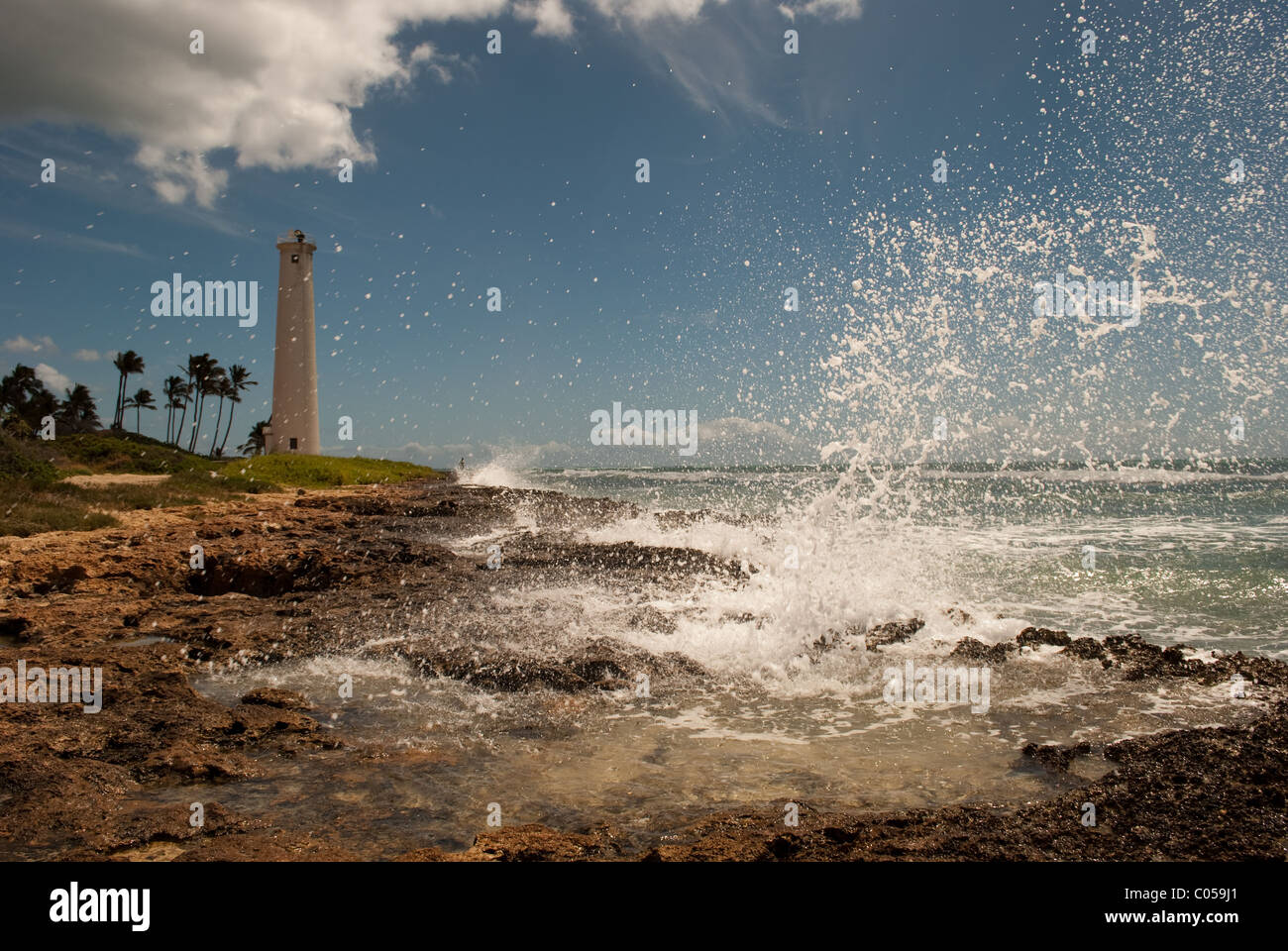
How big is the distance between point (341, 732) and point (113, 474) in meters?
23.6

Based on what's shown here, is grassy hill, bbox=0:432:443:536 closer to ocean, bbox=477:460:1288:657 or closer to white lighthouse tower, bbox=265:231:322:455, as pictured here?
white lighthouse tower, bbox=265:231:322:455

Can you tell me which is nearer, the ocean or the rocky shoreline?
the rocky shoreline

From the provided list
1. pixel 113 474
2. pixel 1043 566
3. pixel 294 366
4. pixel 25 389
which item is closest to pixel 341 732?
pixel 1043 566

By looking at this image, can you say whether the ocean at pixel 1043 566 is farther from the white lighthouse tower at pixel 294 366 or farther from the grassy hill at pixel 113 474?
the white lighthouse tower at pixel 294 366

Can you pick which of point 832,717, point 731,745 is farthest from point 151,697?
point 832,717

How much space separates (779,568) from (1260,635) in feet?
19.1

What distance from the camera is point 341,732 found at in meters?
4.97

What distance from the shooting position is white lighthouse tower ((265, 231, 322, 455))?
38.1m

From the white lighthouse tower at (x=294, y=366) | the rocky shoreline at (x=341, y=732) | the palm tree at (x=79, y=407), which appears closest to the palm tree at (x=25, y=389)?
the palm tree at (x=79, y=407)

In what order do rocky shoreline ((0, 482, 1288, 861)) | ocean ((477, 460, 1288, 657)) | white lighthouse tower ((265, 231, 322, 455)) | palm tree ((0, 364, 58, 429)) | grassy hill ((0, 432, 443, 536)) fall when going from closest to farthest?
rocky shoreline ((0, 482, 1288, 861)), ocean ((477, 460, 1288, 657)), grassy hill ((0, 432, 443, 536)), white lighthouse tower ((265, 231, 322, 455)), palm tree ((0, 364, 58, 429))

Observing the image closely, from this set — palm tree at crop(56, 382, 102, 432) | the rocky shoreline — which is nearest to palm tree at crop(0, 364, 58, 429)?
palm tree at crop(56, 382, 102, 432)

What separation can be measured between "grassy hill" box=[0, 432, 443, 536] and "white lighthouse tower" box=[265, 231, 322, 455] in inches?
152

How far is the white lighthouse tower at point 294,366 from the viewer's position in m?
38.1

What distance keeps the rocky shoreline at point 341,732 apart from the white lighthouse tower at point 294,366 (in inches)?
1083
